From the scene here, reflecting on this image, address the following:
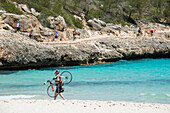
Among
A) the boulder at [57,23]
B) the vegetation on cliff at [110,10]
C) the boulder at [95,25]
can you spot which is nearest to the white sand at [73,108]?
the boulder at [57,23]

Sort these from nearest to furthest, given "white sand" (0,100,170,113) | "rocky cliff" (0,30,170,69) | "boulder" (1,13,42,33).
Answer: "white sand" (0,100,170,113) → "rocky cliff" (0,30,170,69) → "boulder" (1,13,42,33)

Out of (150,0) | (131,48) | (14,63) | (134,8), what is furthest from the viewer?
(150,0)

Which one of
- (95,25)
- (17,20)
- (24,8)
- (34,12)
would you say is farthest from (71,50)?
(95,25)

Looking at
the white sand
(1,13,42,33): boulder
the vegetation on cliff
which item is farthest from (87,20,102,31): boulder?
the white sand

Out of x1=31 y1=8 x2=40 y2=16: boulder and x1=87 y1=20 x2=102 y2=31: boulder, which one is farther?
x1=87 y1=20 x2=102 y2=31: boulder

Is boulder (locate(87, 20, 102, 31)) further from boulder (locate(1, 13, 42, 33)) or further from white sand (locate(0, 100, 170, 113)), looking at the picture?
white sand (locate(0, 100, 170, 113))

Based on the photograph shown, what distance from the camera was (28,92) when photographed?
14.7 metres

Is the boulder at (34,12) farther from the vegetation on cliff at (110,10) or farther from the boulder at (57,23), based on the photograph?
the vegetation on cliff at (110,10)

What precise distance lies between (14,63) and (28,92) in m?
12.3

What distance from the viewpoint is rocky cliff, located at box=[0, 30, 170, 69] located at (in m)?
25.2

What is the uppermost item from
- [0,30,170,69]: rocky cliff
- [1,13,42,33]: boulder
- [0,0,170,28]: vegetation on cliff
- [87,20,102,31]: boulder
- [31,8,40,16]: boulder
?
[0,0,170,28]: vegetation on cliff

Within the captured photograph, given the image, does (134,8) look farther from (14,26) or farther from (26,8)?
(14,26)

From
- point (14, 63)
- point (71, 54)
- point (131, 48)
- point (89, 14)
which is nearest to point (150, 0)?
point (89, 14)

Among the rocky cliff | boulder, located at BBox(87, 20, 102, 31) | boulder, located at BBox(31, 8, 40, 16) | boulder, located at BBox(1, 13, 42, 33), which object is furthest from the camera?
boulder, located at BBox(87, 20, 102, 31)
